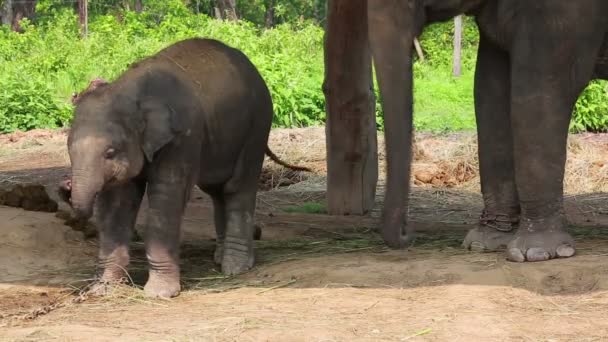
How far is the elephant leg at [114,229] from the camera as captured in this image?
597 cm

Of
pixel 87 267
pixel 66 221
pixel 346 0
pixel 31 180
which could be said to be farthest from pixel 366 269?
pixel 31 180

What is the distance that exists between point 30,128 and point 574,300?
491 inches

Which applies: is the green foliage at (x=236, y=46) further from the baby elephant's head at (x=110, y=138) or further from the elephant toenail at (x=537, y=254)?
the baby elephant's head at (x=110, y=138)

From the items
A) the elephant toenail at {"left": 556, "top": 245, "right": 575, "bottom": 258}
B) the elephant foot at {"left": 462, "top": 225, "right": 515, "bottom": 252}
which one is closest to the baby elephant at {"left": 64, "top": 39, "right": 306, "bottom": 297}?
the elephant foot at {"left": 462, "top": 225, "right": 515, "bottom": 252}

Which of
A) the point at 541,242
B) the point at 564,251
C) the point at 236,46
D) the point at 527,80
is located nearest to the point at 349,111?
the point at 527,80

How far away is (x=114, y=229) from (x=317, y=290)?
119 centimetres

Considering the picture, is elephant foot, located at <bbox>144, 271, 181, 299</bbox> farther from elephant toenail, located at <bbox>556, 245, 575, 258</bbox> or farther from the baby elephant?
elephant toenail, located at <bbox>556, 245, 575, 258</bbox>

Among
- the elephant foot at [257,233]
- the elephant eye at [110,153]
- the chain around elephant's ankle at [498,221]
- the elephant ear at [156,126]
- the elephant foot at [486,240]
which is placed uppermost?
the elephant ear at [156,126]

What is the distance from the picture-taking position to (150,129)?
568cm

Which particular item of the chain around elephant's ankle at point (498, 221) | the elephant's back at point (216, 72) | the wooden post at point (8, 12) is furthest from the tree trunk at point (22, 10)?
the chain around elephant's ankle at point (498, 221)

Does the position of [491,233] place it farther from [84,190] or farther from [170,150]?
[84,190]

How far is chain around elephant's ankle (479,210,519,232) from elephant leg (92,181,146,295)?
2.26 meters

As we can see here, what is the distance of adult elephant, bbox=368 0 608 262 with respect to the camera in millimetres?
5915

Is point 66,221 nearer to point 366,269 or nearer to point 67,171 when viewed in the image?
point 366,269
